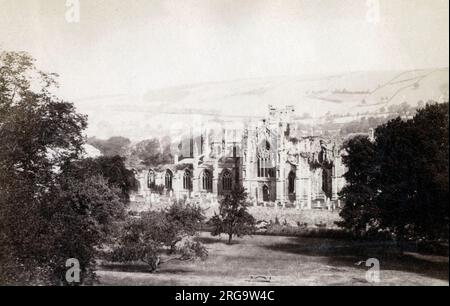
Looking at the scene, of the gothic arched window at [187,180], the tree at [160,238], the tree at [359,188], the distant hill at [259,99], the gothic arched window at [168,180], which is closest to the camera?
the distant hill at [259,99]

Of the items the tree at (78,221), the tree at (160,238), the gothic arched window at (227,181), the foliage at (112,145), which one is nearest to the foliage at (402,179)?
the gothic arched window at (227,181)

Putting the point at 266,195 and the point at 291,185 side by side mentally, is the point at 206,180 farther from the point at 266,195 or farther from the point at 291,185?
the point at 291,185

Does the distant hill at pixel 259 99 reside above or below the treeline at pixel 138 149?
above

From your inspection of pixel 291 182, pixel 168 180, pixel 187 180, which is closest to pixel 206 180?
pixel 187 180

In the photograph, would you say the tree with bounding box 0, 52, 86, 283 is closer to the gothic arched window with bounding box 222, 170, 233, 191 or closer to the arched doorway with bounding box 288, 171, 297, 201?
the gothic arched window with bounding box 222, 170, 233, 191

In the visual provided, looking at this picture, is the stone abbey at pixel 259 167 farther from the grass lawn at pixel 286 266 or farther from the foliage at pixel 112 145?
the grass lawn at pixel 286 266

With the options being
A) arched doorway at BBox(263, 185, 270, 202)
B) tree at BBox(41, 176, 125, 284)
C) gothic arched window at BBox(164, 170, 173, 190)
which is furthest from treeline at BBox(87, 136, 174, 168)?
arched doorway at BBox(263, 185, 270, 202)
